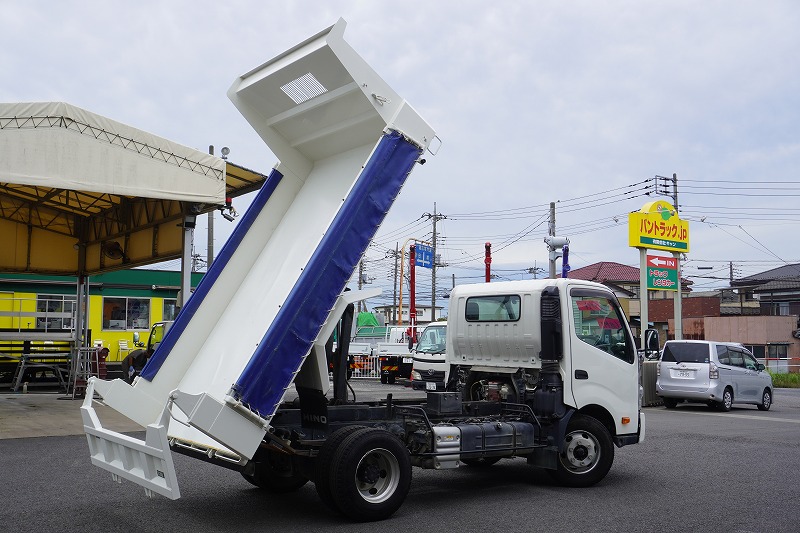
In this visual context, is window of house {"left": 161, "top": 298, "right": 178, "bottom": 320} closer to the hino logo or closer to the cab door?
the cab door

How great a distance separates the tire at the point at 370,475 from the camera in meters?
6.27

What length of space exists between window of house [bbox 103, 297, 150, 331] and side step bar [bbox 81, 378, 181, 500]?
2709 cm

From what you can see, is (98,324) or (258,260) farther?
(98,324)

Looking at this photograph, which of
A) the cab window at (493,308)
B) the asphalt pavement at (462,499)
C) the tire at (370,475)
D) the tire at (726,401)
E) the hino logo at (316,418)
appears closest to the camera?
the tire at (370,475)

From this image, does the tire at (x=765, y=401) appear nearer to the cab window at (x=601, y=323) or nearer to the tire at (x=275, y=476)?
the cab window at (x=601, y=323)

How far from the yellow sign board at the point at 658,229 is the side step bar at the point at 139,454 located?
2031cm

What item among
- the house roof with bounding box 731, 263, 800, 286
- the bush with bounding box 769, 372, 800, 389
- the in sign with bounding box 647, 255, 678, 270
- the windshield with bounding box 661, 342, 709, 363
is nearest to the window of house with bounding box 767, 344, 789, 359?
the house roof with bounding box 731, 263, 800, 286

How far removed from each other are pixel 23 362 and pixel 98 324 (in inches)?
483

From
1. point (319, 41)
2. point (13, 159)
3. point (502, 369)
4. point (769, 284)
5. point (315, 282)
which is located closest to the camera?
point (315, 282)

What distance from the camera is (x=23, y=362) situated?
19609mm

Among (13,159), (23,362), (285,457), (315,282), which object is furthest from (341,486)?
(23,362)

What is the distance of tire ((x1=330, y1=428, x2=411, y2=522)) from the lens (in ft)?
20.6

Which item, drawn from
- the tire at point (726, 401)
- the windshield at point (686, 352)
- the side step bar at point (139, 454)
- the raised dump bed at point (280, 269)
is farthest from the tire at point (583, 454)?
the tire at point (726, 401)

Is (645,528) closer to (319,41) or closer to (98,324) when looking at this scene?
(319,41)
